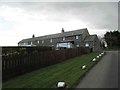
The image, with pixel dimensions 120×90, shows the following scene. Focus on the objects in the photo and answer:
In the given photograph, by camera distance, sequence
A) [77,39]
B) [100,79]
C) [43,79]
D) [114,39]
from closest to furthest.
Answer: [43,79], [100,79], [77,39], [114,39]

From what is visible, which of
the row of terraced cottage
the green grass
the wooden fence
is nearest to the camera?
the green grass

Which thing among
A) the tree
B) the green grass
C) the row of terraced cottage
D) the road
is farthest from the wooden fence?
the tree

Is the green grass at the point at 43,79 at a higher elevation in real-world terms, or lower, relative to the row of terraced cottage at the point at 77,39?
lower

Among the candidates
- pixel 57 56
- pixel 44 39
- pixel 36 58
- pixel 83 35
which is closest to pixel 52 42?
pixel 44 39

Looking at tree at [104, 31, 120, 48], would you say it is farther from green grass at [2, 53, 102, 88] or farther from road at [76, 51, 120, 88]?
green grass at [2, 53, 102, 88]

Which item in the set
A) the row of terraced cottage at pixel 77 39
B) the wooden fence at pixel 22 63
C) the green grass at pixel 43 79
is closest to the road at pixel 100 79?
the green grass at pixel 43 79

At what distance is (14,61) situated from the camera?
11.1 m

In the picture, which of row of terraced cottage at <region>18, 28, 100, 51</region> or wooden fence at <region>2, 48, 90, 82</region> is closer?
wooden fence at <region>2, 48, 90, 82</region>

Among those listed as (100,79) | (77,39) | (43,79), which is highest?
(77,39)

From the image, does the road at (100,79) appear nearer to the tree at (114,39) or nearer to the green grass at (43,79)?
the green grass at (43,79)

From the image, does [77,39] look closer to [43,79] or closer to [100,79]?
[100,79]

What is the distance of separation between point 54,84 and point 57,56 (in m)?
11.6

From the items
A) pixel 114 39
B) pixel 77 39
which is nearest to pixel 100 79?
pixel 77 39

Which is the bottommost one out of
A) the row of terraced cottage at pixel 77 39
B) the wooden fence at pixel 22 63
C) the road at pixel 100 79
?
the road at pixel 100 79
